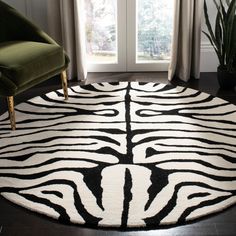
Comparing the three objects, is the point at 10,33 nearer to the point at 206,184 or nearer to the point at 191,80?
the point at 191,80

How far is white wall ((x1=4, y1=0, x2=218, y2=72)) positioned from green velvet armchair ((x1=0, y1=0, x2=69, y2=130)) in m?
0.58

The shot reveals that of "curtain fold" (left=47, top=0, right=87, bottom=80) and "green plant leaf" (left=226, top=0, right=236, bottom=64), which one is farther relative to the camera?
"curtain fold" (left=47, top=0, right=87, bottom=80)

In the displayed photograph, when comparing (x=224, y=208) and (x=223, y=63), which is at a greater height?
(x=223, y=63)

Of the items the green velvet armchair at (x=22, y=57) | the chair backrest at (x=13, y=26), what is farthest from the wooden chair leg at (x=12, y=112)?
the chair backrest at (x=13, y=26)

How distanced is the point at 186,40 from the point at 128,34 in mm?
566

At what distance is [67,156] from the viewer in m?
2.31

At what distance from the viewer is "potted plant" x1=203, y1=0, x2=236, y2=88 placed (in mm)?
3131

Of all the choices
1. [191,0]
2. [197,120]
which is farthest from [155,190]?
[191,0]

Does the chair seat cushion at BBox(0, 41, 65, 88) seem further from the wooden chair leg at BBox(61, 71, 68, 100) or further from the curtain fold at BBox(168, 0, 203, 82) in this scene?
the curtain fold at BBox(168, 0, 203, 82)

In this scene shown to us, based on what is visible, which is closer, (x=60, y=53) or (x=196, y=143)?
(x=196, y=143)

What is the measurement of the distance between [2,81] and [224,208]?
4.89 feet

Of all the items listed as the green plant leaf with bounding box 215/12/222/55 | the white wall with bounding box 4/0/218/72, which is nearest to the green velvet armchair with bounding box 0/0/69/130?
the white wall with bounding box 4/0/218/72

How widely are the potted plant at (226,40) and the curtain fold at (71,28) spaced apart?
3.45 ft

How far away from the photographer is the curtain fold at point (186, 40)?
11.2 ft
